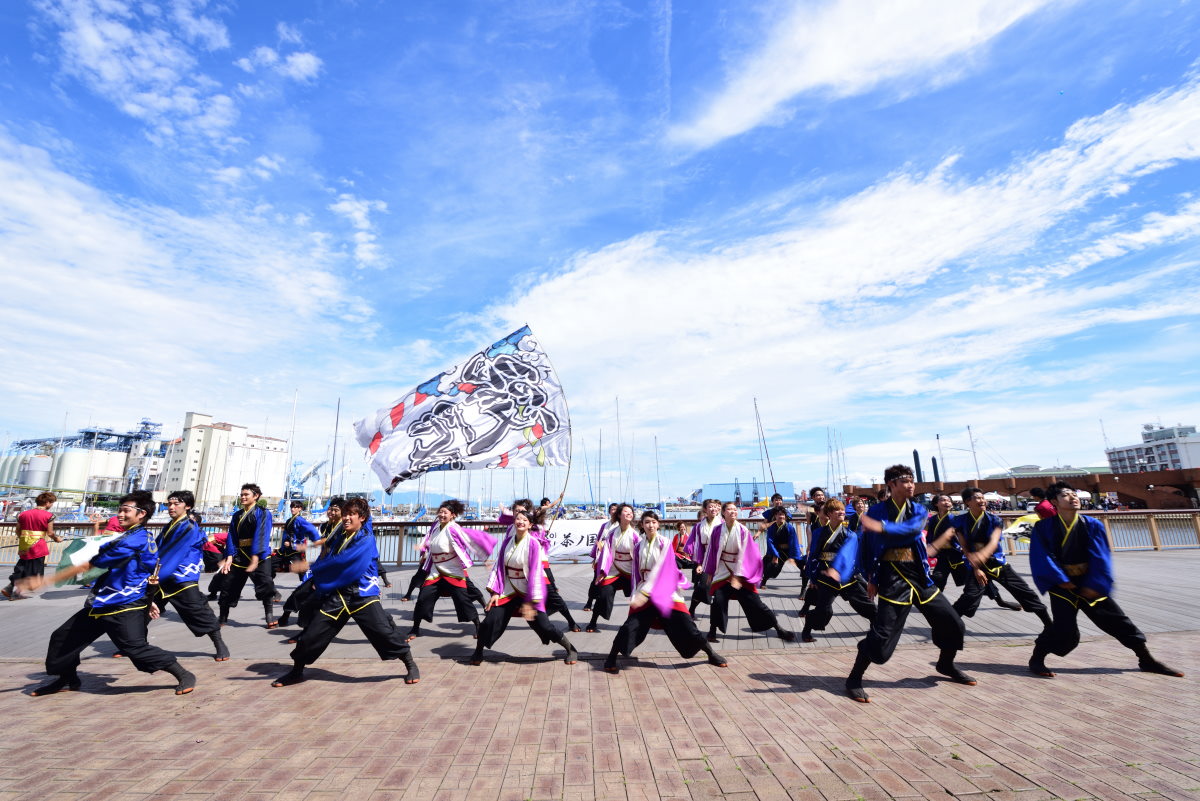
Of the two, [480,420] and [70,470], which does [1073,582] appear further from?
[70,470]

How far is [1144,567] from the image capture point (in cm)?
1318

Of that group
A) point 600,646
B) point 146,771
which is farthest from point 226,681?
point 600,646

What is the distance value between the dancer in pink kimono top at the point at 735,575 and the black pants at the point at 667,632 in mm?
1291

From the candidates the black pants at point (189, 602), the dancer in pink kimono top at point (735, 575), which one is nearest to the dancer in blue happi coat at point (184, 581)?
the black pants at point (189, 602)

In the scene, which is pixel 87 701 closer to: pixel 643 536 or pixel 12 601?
pixel 643 536

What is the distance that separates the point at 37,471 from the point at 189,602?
18374cm

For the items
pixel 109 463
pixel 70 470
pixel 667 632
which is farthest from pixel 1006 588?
pixel 109 463

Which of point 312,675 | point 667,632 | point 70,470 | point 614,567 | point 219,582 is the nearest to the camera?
point 312,675

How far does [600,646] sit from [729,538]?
7.23 feet

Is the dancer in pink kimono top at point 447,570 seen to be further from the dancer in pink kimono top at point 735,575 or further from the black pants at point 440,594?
the dancer in pink kimono top at point 735,575

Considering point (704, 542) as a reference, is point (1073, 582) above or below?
below

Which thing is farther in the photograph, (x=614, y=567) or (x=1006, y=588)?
(x=614, y=567)

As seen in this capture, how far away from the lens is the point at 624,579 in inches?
331

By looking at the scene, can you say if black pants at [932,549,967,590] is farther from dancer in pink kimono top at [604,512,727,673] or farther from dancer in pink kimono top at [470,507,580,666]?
dancer in pink kimono top at [470,507,580,666]
